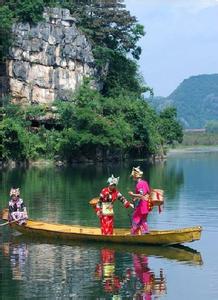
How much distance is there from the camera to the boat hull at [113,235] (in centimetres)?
2014

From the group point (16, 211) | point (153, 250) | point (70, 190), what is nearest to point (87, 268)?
point (153, 250)

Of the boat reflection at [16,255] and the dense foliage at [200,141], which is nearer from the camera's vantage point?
the boat reflection at [16,255]

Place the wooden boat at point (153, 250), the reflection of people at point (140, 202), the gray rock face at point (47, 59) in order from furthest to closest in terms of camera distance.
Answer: the gray rock face at point (47, 59) → the reflection of people at point (140, 202) → the wooden boat at point (153, 250)

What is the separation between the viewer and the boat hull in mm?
20141

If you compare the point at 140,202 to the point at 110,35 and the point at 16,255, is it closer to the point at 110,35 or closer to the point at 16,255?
the point at 16,255

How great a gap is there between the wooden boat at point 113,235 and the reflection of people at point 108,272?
666mm

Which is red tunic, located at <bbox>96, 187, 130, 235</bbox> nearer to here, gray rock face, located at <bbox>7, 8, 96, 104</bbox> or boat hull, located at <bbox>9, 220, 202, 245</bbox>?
boat hull, located at <bbox>9, 220, 202, 245</bbox>

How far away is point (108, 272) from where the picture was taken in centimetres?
1772

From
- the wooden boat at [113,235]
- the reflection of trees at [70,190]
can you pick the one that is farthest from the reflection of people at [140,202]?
the reflection of trees at [70,190]

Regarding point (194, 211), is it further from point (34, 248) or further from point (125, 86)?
point (125, 86)

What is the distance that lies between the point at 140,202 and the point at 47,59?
46830 mm

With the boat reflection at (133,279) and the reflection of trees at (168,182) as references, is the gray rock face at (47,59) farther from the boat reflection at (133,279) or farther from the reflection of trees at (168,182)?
the boat reflection at (133,279)

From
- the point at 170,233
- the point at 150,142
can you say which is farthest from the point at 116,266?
the point at 150,142

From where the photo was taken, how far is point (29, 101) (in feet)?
218
